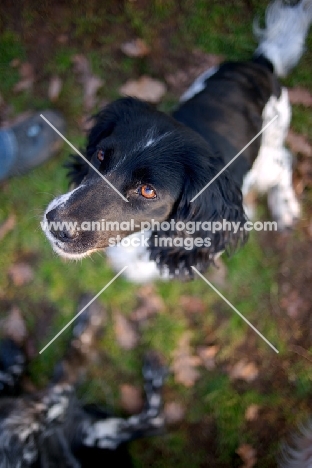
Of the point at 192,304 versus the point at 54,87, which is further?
the point at 54,87

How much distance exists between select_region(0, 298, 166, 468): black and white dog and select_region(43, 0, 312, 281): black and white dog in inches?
34.0

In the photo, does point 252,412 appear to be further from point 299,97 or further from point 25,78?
point 25,78

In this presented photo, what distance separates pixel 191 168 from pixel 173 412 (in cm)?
232

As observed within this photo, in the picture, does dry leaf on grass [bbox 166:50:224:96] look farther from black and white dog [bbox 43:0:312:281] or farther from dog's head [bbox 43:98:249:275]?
dog's head [bbox 43:98:249:275]

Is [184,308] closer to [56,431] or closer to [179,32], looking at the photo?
[56,431]

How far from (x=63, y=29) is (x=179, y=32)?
3.92 ft

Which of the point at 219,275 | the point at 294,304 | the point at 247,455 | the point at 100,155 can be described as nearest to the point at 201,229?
the point at 100,155

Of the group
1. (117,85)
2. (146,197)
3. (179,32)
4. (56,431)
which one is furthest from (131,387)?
(179,32)

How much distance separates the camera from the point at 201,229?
2797 mm

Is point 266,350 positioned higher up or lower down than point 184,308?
lower down

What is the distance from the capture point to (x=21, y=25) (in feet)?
14.4

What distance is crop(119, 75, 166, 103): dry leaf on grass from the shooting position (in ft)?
13.8

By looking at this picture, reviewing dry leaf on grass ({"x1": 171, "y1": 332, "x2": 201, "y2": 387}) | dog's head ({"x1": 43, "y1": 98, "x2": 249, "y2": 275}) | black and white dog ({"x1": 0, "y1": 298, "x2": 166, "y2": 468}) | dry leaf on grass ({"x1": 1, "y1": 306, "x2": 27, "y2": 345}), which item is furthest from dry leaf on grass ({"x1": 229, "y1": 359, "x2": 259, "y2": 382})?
dry leaf on grass ({"x1": 1, "y1": 306, "x2": 27, "y2": 345})

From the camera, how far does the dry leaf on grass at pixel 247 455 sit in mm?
3725
